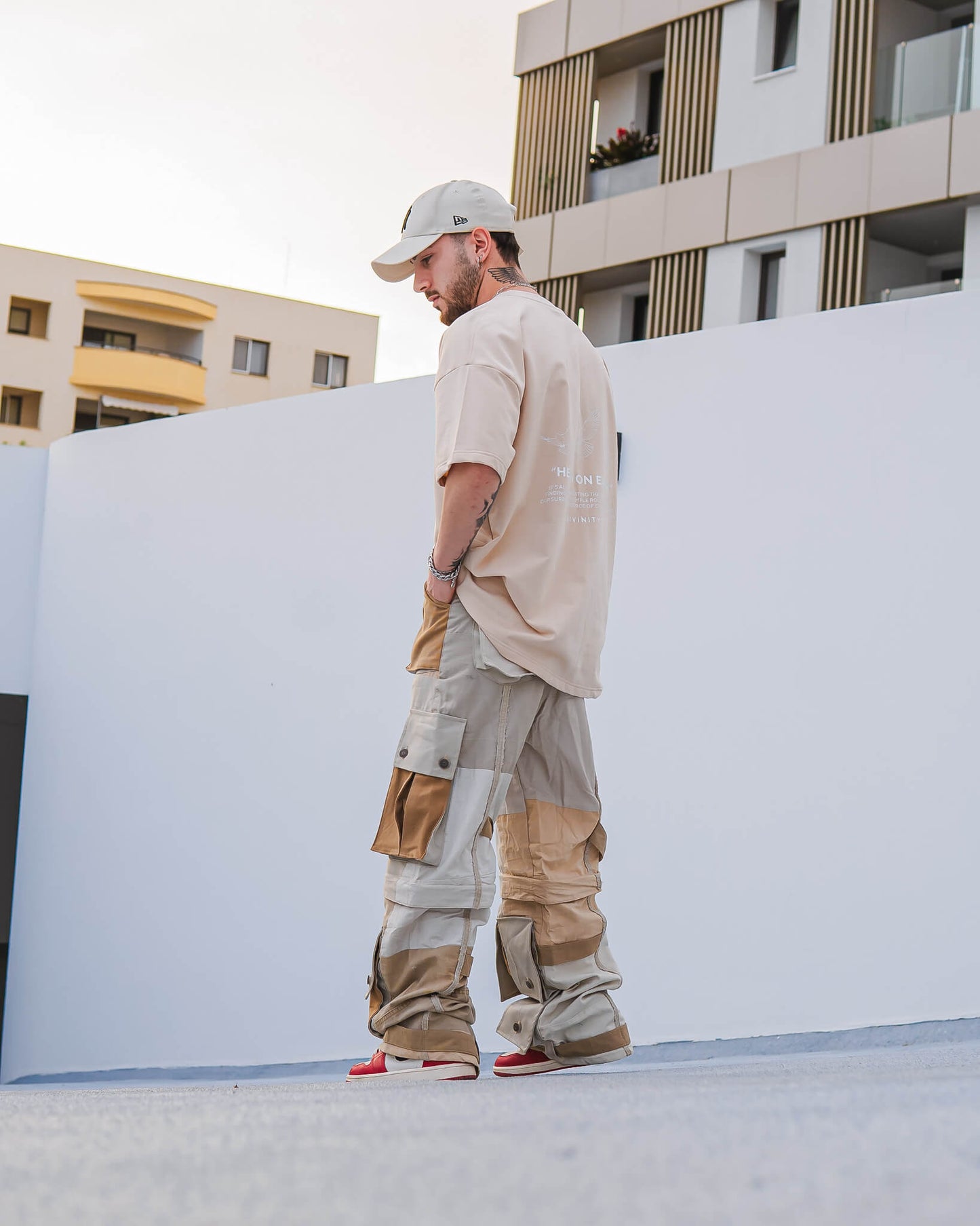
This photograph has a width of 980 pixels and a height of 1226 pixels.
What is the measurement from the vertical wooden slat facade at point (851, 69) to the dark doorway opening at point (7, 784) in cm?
902

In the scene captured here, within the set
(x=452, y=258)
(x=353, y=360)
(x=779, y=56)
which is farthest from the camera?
(x=353, y=360)

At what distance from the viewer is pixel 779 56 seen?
12.9 metres

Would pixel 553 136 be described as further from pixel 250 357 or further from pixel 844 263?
pixel 250 357

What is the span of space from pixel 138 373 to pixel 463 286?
93.5 ft

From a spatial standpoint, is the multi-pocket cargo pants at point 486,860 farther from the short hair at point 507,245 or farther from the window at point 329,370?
the window at point 329,370

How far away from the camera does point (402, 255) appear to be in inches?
90.5

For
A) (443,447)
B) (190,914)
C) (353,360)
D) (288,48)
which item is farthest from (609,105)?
(353,360)

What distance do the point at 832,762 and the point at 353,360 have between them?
29861 mm

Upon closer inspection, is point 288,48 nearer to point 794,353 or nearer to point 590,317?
point 590,317

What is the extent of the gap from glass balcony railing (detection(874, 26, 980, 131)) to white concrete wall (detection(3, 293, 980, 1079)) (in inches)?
312

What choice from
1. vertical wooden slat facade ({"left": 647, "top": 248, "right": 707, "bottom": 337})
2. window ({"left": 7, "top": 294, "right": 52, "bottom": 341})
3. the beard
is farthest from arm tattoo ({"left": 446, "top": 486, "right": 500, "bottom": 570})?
window ({"left": 7, "top": 294, "right": 52, "bottom": 341})

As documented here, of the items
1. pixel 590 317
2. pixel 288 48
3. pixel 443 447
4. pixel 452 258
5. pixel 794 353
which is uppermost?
pixel 288 48

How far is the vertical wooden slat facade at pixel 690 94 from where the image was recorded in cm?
1316

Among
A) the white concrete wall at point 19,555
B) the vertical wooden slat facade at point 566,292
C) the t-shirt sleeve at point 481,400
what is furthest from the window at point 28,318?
the t-shirt sleeve at point 481,400
